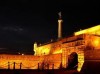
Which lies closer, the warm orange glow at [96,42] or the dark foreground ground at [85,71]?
the dark foreground ground at [85,71]

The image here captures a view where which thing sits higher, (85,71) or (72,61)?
(72,61)

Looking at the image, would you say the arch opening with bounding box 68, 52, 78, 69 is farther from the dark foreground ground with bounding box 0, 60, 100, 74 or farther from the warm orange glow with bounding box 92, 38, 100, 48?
the dark foreground ground with bounding box 0, 60, 100, 74

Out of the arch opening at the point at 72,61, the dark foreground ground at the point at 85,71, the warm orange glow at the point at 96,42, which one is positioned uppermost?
the warm orange glow at the point at 96,42

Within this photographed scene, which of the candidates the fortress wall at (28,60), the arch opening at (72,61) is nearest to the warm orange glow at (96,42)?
the arch opening at (72,61)

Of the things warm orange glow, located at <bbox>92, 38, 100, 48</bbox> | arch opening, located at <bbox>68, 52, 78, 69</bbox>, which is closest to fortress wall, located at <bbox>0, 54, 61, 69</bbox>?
arch opening, located at <bbox>68, 52, 78, 69</bbox>

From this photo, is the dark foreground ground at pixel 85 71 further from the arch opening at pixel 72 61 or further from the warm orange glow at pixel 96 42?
the warm orange glow at pixel 96 42

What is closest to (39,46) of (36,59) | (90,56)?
(36,59)

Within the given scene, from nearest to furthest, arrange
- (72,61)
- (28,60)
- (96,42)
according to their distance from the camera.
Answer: (72,61) → (96,42) → (28,60)

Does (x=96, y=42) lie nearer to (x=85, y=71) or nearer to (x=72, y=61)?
(x=72, y=61)

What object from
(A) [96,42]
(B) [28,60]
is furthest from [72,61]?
(B) [28,60]

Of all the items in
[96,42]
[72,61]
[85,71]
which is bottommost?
[85,71]

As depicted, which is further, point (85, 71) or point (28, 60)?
point (28, 60)

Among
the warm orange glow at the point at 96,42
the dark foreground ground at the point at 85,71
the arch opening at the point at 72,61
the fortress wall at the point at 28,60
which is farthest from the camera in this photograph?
the fortress wall at the point at 28,60

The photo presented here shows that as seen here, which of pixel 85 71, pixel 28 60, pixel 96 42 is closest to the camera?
pixel 85 71
